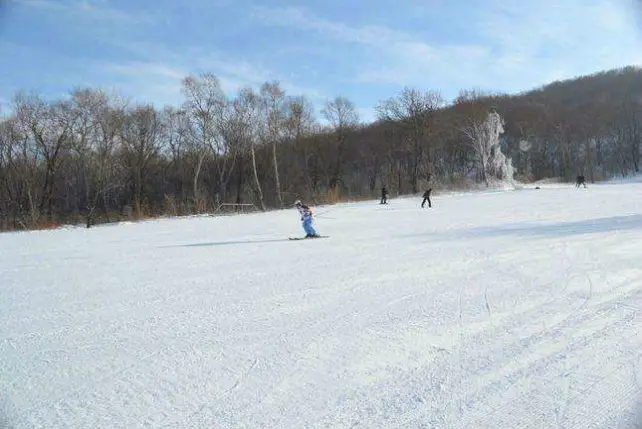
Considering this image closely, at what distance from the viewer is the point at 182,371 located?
4484mm

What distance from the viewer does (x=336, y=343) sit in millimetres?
5035

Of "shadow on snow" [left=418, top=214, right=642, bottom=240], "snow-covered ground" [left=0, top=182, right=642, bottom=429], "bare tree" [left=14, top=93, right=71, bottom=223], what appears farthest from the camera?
"bare tree" [left=14, top=93, right=71, bottom=223]

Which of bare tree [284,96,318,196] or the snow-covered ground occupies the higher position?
bare tree [284,96,318,196]

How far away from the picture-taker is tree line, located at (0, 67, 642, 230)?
140ft

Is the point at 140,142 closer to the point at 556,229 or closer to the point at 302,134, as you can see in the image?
the point at 302,134

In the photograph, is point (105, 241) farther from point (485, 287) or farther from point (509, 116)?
point (509, 116)

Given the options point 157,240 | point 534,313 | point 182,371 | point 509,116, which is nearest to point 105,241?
point 157,240

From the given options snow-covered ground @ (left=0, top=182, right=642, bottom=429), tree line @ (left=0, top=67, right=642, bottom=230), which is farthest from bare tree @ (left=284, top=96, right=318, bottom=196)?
snow-covered ground @ (left=0, top=182, right=642, bottom=429)

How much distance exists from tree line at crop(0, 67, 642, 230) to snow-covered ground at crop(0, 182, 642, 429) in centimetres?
2595

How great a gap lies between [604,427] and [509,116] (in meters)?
95.4

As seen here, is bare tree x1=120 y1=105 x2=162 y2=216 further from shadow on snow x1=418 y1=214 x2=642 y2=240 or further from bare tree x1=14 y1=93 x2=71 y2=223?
shadow on snow x1=418 y1=214 x2=642 y2=240

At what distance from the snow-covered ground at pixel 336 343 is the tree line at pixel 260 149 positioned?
25.9 metres

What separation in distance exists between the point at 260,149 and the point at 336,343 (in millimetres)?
54180

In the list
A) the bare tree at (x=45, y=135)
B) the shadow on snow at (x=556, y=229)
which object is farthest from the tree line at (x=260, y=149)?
the shadow on snow at (x=556, y=229)
